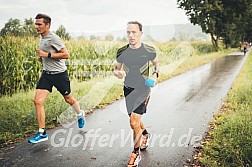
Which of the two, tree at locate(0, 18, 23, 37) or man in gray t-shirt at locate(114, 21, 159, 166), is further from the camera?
tree at locate(0, 18, 23, 37)

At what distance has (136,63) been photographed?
368cm

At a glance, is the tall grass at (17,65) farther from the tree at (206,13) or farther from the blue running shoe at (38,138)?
the tree at (206,13)

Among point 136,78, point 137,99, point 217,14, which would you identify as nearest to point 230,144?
point 137,99

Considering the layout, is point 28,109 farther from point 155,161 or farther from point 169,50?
point 169,50

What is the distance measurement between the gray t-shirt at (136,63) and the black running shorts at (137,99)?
72 millimetres

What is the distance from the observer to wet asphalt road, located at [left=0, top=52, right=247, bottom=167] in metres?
3.92

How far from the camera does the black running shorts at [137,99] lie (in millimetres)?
3664

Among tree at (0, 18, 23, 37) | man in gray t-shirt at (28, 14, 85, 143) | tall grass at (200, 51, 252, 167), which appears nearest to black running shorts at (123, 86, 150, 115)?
tall grass at (200, 51, 252, 167)

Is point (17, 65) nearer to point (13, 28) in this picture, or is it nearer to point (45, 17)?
point (13, 28)

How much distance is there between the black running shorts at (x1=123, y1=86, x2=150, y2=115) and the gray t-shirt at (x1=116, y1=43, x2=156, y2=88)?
72mm

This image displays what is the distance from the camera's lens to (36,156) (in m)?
4.04

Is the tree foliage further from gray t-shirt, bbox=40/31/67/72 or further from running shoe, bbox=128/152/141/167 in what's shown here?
running shoe, bbox=128/152/141/167

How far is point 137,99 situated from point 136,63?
0.51m

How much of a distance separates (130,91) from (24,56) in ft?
20.3
